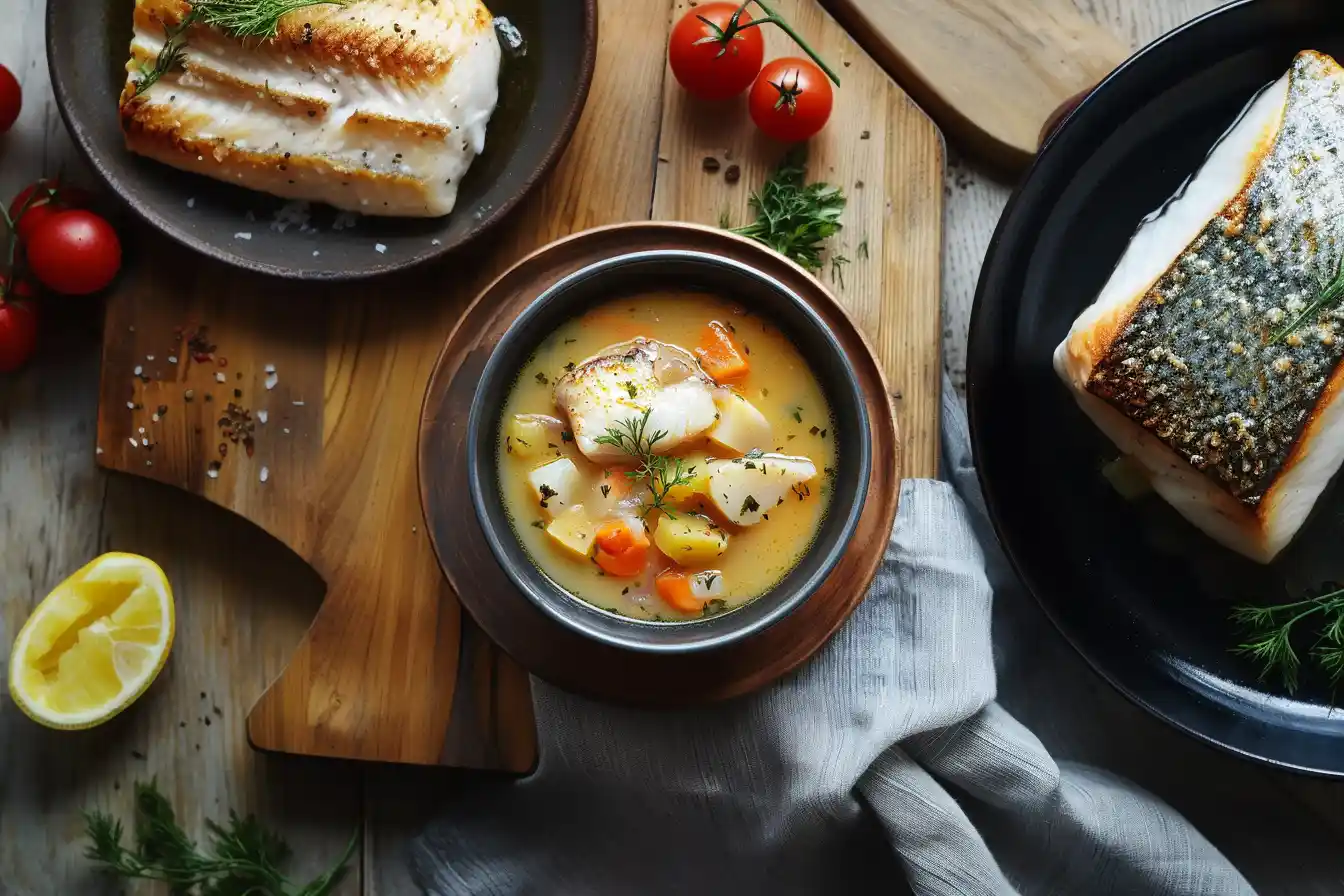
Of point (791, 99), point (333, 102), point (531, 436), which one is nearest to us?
point (531, 436)

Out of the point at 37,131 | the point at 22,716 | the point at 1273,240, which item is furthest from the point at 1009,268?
the point at 22,716

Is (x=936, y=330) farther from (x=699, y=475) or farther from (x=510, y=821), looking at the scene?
(x=510, y=821)

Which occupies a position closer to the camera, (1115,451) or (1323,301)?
(1323,301)

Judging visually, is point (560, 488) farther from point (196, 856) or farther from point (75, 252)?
point (196, 856)

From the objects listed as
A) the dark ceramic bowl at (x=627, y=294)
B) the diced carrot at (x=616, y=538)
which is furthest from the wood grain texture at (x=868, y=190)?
the diced carrot at (x=616, y=538)

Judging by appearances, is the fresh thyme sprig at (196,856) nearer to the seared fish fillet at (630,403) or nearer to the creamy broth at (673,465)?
the creamy broth at (673,465)

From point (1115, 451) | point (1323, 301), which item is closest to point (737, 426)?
point (1115, 451)

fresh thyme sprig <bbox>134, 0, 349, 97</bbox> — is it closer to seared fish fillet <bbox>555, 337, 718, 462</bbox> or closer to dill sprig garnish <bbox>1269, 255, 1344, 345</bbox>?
seared fish fillet <bbox>555, 337, 718, 462</bbox>
